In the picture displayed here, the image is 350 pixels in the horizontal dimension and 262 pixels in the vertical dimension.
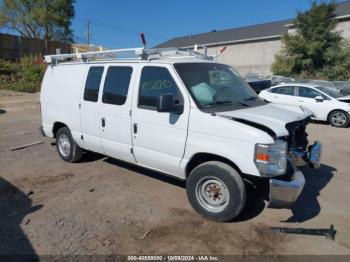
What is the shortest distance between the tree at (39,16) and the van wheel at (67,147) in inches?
1457

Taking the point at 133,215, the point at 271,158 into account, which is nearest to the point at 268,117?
the point at 271,158

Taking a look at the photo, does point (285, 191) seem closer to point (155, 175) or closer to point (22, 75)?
point (155, 175)

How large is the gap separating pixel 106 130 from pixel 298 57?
23906mm

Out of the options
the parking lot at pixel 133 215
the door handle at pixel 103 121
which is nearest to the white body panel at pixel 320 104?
the parking lot at pixel 133 215

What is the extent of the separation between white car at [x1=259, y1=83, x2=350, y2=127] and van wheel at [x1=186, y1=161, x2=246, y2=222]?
8556 millimetres

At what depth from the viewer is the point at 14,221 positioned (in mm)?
4184

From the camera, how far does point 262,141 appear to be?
3.70 meters

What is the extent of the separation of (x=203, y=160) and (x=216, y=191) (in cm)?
45

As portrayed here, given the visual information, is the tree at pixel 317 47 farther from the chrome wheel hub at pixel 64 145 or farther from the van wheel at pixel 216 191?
the van wheel at pixel 216 191

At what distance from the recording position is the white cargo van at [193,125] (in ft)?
12.6

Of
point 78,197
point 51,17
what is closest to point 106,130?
point 78,197

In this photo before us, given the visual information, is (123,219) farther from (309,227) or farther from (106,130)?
Answer: (309,227)

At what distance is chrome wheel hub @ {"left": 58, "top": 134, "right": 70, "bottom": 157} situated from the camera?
651 centimetres

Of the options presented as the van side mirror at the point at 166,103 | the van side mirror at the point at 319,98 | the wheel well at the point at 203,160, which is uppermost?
the van side mirror at the point at 166,103
